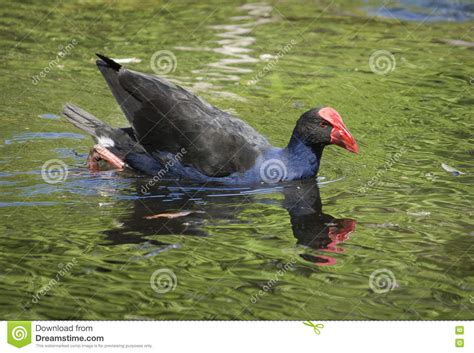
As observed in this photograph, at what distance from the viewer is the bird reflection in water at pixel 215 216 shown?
25.3 ft

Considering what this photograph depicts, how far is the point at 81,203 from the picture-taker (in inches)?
340

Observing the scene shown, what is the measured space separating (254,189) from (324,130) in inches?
37.0

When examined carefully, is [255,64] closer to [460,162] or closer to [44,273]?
[460,162]

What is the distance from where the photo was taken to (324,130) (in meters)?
9.34

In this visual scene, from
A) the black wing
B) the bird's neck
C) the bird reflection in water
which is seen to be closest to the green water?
the bird reflection in water

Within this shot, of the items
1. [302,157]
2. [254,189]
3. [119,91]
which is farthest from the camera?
[119,91]

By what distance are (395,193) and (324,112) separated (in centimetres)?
109

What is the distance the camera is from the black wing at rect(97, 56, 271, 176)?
362 inches

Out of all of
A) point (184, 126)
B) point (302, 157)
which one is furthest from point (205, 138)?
point (302, 157)

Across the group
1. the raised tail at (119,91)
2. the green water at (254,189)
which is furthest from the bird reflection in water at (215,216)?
the raised tail at (119,91)

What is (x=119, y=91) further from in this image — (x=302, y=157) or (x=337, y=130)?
(x=337, y=130)

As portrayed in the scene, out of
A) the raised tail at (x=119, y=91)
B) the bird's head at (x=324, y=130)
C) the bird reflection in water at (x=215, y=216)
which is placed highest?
the raised tail at (x=119, y=91)
